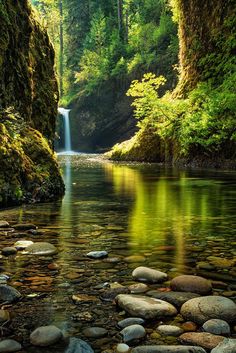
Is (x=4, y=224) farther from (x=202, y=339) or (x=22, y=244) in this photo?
(x=202, y=339)

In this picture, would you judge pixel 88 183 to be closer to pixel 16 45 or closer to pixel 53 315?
pixel 16 45

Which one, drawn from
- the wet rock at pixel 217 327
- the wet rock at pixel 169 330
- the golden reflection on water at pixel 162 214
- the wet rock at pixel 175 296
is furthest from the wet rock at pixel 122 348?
the golden reflection on water at pixel 162 214

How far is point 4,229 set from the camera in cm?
623

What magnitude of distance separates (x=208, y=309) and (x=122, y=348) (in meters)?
0.75

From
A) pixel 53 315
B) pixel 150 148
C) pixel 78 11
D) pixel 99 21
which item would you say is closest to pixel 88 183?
pixel 53 315

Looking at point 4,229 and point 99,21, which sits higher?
point 99,21

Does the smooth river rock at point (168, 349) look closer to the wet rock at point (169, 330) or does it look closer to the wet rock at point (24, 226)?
the wet rock at point (169, 330)

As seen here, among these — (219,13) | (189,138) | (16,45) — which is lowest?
(189,138)

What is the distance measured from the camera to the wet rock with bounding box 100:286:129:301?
3555 mm

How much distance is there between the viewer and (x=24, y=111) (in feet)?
37.7

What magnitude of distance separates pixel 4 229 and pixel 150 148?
21.4m

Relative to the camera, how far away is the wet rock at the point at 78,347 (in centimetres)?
258

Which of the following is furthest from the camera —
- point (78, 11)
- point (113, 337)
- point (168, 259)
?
point (78, 11)

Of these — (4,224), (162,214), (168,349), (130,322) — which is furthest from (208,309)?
(162,214)
